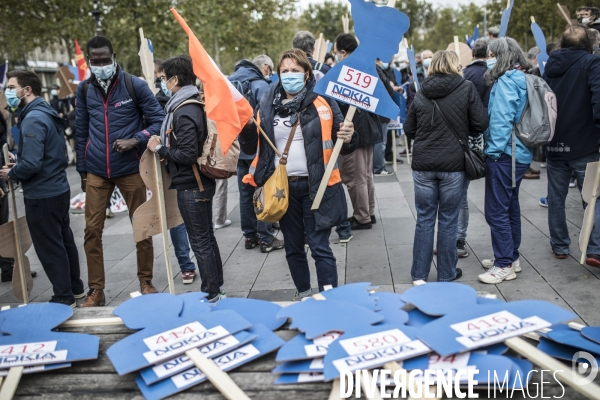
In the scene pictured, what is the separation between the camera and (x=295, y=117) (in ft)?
13.7

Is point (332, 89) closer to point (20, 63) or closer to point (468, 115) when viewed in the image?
point (468, 115)

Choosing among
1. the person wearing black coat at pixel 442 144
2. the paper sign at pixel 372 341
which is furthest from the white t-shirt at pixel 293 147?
the paper sign at pixel 372 341

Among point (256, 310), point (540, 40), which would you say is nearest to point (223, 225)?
point (540, 40)

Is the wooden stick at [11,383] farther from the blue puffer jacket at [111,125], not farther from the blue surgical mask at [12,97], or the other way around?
the blue surgical mask at [12,97]

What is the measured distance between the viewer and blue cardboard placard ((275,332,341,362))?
2021 millimetres

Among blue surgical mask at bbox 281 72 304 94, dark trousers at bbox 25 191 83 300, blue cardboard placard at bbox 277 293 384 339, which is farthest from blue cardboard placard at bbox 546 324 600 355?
dark trousers at bbox 25 191 83 300

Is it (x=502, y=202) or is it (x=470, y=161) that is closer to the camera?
(x=470, y=161)

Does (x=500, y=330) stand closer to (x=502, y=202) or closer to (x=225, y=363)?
(x=225, y=363)

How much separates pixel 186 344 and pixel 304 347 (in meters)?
0.42

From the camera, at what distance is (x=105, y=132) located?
4988mm

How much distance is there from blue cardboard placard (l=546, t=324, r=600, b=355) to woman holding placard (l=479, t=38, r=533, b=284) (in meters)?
3.08

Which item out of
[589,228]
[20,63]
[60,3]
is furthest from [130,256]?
[20,63]

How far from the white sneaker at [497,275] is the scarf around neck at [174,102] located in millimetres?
2895

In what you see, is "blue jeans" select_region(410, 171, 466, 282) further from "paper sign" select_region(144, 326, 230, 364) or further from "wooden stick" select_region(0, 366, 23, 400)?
"wooden stick" select_region(0, 366, 23, 400)
